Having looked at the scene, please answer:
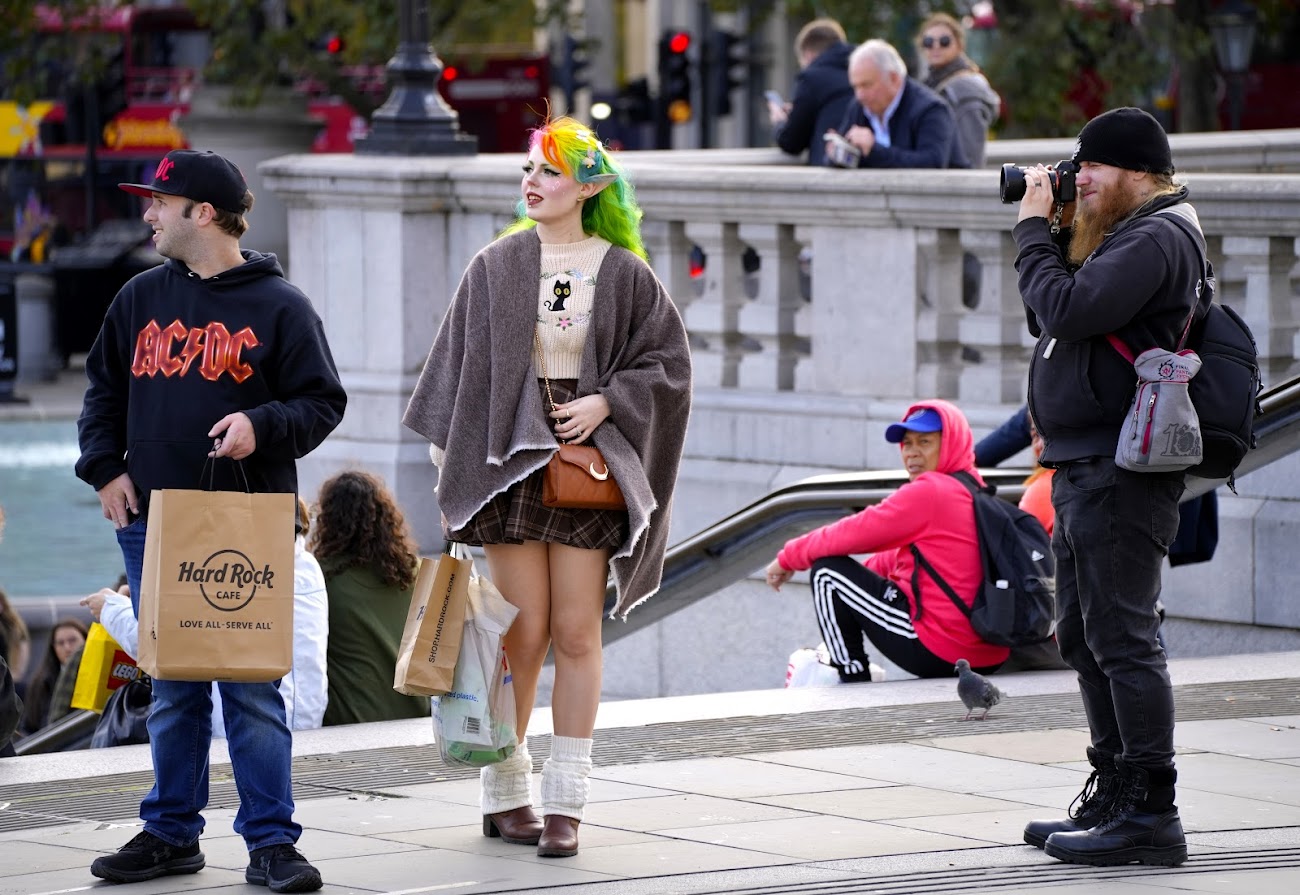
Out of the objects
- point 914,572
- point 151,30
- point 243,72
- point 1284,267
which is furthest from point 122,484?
point 151,30

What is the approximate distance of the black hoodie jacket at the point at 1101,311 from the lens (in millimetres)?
5484

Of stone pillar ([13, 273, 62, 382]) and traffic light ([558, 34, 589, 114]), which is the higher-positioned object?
traffic light ([558, 34, 589, 114])

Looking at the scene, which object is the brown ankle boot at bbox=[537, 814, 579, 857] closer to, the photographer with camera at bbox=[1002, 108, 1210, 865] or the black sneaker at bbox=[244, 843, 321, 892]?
the black sneaker at bbox=[244, 843, 321, 892]

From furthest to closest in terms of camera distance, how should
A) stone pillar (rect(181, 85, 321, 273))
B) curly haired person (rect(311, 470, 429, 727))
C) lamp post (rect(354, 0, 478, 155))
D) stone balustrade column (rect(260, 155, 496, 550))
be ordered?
stone pillar (rect(181, 85, 321, 273)) < lamp post (rect(354, 0, 478, 155)) < stone balustrade column (rect(260, 155, 496, 550)) < curly haired person (rect(311, 470, 429, 727))

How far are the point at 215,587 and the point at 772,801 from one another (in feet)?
5.78

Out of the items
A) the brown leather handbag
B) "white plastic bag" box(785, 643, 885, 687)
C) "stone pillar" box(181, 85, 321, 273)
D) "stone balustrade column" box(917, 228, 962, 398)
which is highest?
"stone pillar" box(181, 85, 321, 273)

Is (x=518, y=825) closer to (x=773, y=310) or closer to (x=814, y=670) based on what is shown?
(x=814, y=670)

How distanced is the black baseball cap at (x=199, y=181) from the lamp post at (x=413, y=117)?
5.76m

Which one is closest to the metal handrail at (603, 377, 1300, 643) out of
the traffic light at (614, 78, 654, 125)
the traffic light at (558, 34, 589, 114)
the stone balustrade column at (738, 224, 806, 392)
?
the stone balustrade column at (738, 224, 806, 392)

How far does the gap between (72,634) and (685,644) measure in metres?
2.63

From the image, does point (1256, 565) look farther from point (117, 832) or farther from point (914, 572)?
point (117, 832)

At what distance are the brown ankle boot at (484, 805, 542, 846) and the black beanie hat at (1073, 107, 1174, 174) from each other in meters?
2.11

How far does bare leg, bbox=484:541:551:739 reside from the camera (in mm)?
→ 5895

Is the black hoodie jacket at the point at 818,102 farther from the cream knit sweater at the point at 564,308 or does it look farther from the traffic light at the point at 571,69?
the traffic light at the point at 571,69
